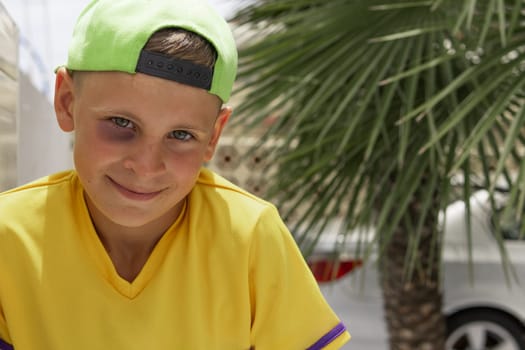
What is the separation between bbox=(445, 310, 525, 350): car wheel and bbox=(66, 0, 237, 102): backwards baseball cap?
2.29 meters

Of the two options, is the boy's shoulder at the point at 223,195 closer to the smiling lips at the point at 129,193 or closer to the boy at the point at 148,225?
the boy at the point at 148,225

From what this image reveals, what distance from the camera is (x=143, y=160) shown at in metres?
0.71

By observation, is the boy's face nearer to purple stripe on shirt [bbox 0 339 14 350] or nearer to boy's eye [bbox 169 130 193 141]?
boy's eye [bbox 169 130 193 141]

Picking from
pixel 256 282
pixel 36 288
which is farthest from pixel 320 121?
pixel 36 288

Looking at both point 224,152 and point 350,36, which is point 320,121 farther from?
point 224,152

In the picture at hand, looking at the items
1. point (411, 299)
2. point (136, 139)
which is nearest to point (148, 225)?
point (136, 139)

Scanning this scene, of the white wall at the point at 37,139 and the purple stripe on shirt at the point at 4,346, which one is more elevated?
the white wall at the point at 37,139

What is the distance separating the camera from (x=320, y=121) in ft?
5.51

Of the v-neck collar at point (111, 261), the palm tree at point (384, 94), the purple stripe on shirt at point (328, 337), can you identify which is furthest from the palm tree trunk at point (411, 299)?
the v-neck collar at point (111, 261)

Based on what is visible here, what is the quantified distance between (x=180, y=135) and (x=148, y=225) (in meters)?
0.13

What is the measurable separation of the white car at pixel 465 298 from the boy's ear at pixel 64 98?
2.01 m

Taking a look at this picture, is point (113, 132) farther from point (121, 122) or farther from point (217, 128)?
point (217, 128)

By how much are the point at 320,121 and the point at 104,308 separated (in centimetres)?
102

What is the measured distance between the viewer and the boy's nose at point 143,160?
2.32ft
